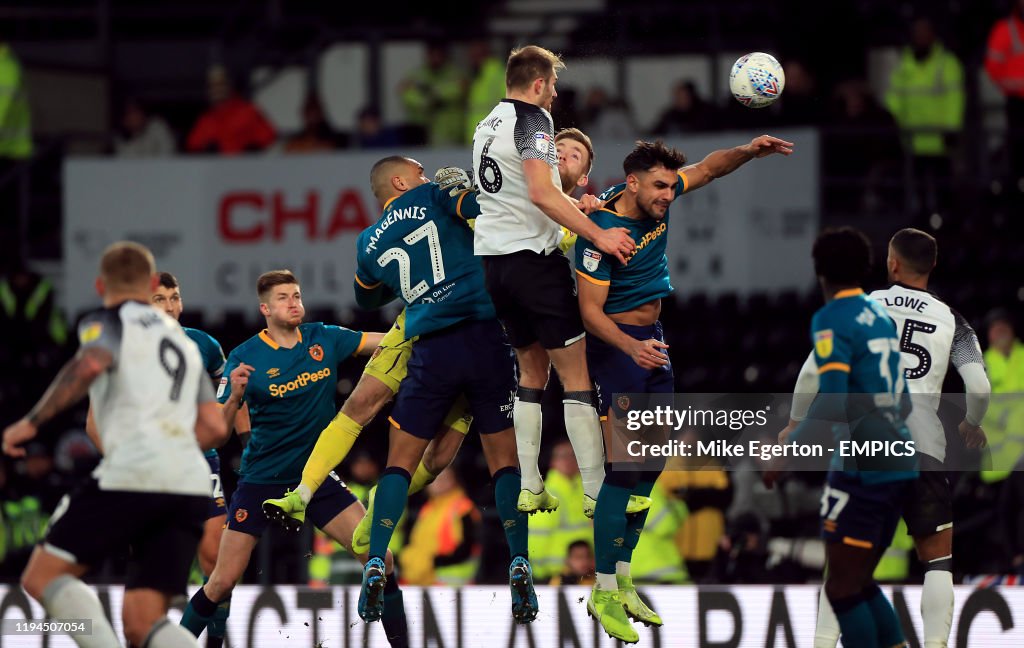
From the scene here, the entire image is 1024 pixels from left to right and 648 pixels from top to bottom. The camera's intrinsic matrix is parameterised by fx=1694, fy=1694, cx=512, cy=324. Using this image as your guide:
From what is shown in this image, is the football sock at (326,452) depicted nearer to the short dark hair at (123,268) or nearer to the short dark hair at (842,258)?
the short dark hair at (123,268)

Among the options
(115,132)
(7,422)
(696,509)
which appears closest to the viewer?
(696,509)

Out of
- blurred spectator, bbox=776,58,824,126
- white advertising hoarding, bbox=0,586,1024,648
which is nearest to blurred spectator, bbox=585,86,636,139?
blurred spectator, bbox=776,58,824,126

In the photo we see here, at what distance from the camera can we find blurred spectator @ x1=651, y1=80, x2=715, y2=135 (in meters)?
16.3

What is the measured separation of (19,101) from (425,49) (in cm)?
454

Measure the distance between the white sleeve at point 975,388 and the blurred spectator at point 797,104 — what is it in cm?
698

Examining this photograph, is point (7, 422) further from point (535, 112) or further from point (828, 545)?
point (828, 545)

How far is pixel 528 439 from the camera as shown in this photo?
9.41m

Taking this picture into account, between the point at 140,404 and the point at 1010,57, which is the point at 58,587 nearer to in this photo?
the point at 140,404

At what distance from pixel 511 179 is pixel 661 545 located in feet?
17.5

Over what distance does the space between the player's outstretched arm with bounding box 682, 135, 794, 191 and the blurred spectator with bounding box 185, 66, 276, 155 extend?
934cm

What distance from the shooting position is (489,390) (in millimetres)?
9562

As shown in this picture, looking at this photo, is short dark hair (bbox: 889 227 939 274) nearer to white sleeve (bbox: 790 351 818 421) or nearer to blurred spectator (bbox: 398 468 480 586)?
white sleeve (bbox: 790 351 818 421)

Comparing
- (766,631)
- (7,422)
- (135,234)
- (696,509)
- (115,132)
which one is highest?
(115,132)

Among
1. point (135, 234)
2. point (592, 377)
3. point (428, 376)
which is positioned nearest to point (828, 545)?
point (592, 377)
